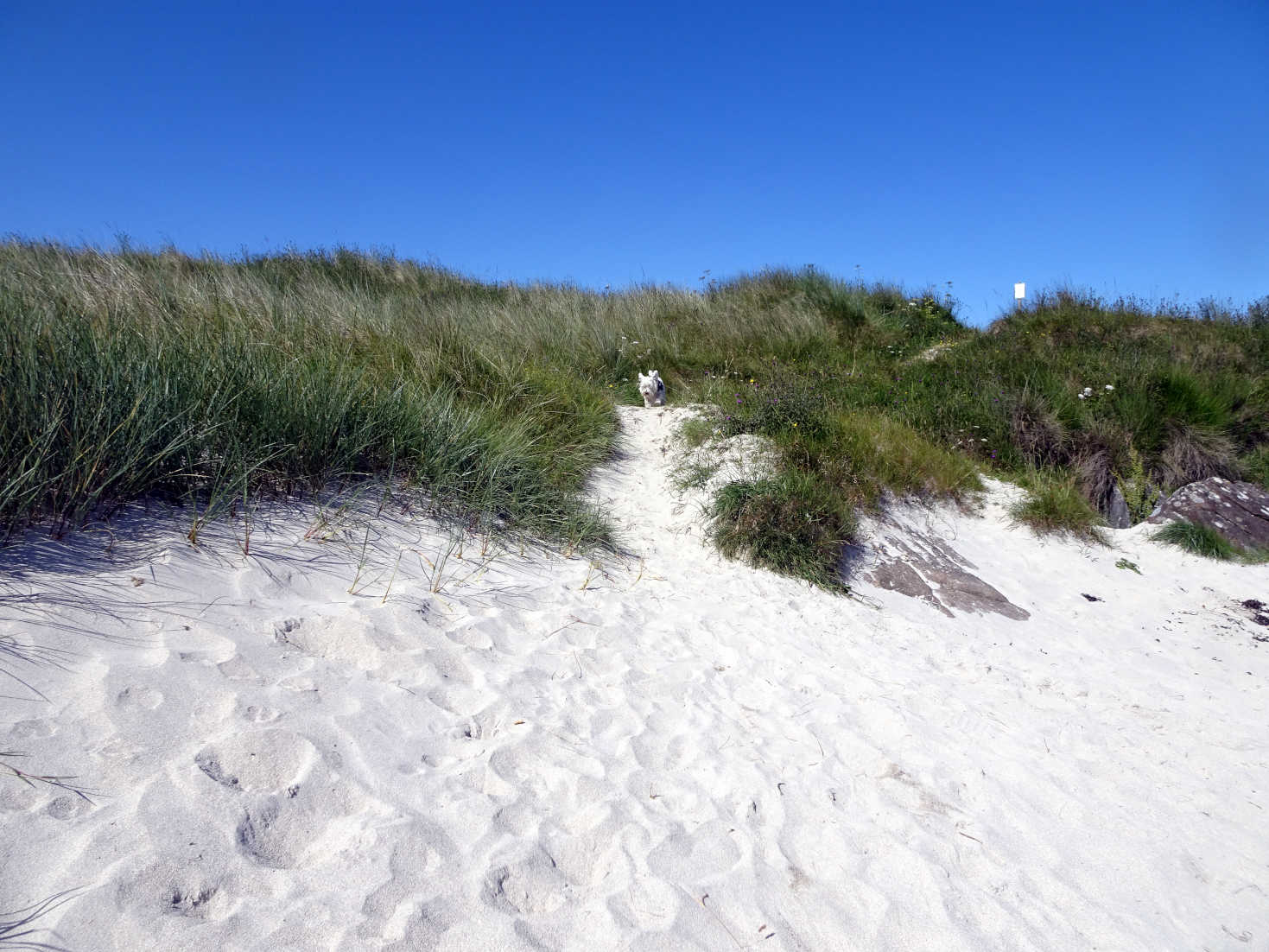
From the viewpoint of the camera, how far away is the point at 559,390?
696 cm

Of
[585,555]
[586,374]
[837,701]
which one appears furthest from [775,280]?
[837,701]

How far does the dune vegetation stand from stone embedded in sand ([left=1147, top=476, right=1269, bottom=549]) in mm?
372

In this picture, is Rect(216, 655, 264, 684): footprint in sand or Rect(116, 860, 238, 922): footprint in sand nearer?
Rect(116, 860, 238, 922): footprint in sand

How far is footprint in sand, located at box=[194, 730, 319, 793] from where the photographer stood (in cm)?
209

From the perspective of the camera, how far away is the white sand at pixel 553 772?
6.07 feet

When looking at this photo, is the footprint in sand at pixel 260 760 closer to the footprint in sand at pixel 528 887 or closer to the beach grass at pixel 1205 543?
the footprint in sand at pixel 528 887

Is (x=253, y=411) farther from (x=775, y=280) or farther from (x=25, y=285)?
(x=775, y=280)

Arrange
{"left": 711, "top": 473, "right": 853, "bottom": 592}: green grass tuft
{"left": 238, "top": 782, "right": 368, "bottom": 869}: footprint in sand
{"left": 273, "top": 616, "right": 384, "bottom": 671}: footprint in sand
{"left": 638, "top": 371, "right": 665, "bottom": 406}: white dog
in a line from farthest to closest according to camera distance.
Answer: {"left": 638, "top": 371, "right": 665, "bottom": 406}: white dog < {"left": 711, "top": 473, "right": 853, "bottom": 592}: green grass tuft < {"left": 273, "top": 616, "right": 384, "bottom": 671}: footprint in sand < {"left": 238, "top": 782, "right": 368, "bottom": 869}: footprint in sand

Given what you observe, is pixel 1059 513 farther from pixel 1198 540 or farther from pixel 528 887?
pixel 528 887

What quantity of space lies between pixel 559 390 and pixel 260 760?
513 cm

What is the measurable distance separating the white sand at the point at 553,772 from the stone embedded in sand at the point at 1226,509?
3.30 m

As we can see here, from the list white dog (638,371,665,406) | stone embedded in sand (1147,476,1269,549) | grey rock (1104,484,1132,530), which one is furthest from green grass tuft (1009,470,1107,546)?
white dog (638,371,665,406)

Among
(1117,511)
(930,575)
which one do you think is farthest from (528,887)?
A: (1117,511)

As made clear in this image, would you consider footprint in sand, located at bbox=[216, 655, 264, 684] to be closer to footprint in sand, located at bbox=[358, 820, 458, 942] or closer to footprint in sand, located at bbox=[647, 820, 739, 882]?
footprint in sand, located at bbox=[358, 820, 458, 942]
